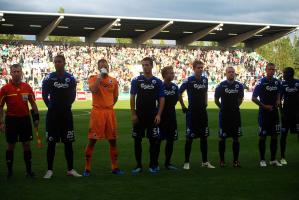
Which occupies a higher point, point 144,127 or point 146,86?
point 146,86

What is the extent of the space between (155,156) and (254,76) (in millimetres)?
46134

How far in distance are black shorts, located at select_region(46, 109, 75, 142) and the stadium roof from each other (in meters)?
36.0

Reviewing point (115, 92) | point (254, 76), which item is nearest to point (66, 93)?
point (115, 92)

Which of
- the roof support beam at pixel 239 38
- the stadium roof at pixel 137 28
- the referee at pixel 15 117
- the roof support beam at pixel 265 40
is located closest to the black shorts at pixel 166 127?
the referee at pixel 15 117

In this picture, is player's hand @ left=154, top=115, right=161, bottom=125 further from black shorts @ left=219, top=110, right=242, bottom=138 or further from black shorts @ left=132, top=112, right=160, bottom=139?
black shorts @ left=219, top=110, right=242, bottom=138

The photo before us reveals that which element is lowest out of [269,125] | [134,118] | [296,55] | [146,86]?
[269,125]

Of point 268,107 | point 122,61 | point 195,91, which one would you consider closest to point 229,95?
point 195,91

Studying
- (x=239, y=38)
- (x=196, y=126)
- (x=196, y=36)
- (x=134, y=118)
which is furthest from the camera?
(x=239, y=38)

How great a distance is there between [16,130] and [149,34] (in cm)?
4388

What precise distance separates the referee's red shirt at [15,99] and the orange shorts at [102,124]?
1236 millimetres

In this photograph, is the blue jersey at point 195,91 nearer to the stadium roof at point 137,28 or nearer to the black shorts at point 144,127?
the black shorts at point 144,127

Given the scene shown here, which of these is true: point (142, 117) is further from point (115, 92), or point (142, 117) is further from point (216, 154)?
point (216, 154)

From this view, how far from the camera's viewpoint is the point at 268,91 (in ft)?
33.1

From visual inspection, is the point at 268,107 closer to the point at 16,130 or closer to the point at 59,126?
the point at 59,126
